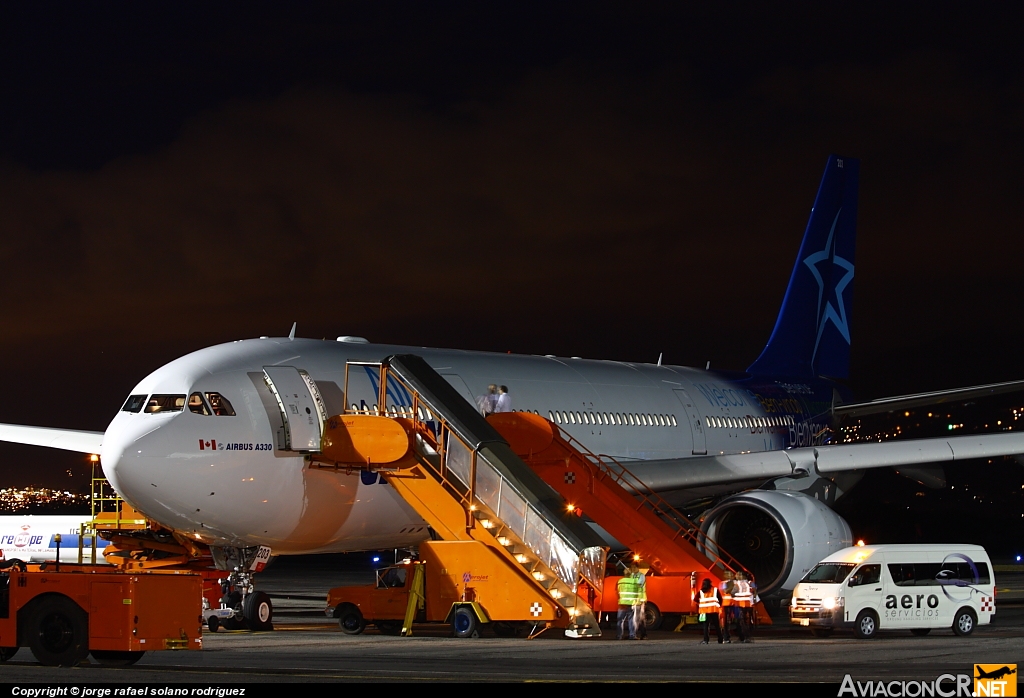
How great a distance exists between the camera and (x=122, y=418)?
1748 centimetres

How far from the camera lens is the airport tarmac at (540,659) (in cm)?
1196

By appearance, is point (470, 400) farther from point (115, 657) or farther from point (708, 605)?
point (115, 657)

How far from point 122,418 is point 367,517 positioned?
3.50m

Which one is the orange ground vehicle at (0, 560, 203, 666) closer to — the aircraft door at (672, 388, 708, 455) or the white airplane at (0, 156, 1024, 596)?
the white airplane at (0, 156, 1024, 596)

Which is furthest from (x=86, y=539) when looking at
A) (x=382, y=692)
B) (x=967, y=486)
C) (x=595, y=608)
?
(x=967, y=486)

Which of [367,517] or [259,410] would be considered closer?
[259,410]

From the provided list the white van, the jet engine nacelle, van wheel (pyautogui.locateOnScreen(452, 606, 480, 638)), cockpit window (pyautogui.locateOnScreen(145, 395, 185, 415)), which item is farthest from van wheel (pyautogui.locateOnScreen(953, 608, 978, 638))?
cockpit window (pyautogui.locateOnScreen(145, 395, 185, 415))

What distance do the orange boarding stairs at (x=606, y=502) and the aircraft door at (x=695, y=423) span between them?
586 centimetres

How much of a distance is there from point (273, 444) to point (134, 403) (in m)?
1.85

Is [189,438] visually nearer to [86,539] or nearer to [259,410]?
[259,410]

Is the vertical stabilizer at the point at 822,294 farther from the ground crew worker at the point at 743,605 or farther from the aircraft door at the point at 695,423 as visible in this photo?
the ground crew worker at the point at 743,605

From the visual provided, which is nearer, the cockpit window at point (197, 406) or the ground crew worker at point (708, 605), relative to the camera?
the ground crew worker at point (708, 605)

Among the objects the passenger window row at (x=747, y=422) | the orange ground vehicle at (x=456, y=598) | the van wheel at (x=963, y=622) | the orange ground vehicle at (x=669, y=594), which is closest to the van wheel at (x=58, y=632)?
the orange ground vehicle at (x=456, y=598)

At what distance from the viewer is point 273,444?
57.8ft
